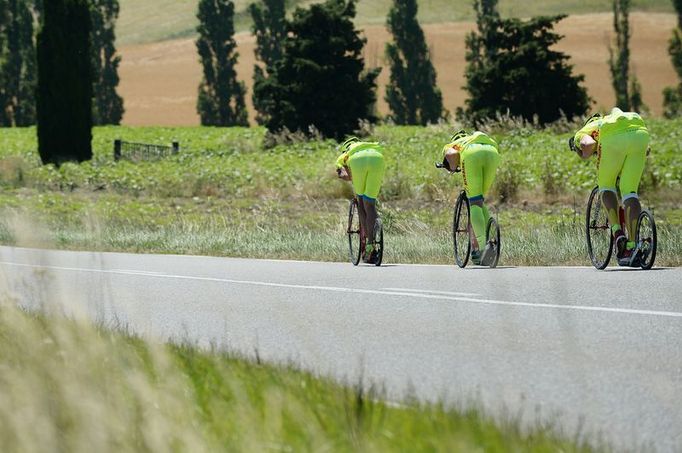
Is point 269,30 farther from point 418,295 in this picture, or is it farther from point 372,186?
point 418,295

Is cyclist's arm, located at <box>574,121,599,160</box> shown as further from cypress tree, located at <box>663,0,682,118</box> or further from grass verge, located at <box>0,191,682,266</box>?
cypress tree, located at <box>663,0,682,118</box>

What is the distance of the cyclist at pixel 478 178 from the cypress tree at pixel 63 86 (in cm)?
3419

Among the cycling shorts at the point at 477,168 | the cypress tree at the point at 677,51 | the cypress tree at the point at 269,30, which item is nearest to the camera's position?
the cycling shorts at the point at 477,168

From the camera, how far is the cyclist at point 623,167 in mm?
13633

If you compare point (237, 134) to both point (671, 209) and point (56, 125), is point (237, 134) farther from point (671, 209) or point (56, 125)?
point (671, 209)

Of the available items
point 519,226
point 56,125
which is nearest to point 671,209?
point 519,226

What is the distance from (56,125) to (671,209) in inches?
1063

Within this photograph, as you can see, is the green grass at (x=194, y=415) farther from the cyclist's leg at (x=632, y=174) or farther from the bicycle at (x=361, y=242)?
the bicycle at (x=361, y=242)

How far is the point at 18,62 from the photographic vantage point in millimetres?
81750

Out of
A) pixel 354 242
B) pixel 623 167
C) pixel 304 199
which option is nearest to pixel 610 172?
pixel 623 167

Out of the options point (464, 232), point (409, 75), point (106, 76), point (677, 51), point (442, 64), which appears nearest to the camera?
point (464, 232)

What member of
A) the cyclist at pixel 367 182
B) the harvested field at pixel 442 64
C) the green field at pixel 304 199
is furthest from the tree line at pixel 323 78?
the harvested field at pixel 442 64

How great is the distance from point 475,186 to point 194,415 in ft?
32.3

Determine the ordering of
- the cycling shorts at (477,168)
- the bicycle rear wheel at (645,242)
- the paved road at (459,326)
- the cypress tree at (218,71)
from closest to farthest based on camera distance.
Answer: the paved road at (459,326) → the bicycle rear wheel at (645,242) → the cycling shorts at (477,168) → the cypress tree at (218,71)
